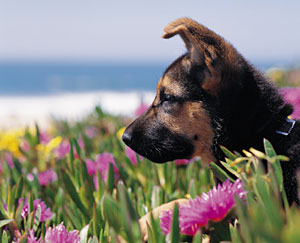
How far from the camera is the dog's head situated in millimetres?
2105

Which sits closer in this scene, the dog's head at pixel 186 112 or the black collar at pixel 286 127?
the black collar at pixel 286 127

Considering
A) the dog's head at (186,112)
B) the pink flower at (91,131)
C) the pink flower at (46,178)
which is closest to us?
the dog's head at (186,112)

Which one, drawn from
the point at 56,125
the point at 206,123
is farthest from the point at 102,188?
the point at 56,125

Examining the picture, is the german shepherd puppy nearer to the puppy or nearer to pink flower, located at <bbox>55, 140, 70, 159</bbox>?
the puppy

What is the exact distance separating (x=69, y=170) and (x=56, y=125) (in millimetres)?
3204

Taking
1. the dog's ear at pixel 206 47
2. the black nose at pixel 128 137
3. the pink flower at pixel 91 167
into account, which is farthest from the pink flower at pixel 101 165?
the dog's ear at pixel 206 47

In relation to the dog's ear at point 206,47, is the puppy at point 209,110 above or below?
below

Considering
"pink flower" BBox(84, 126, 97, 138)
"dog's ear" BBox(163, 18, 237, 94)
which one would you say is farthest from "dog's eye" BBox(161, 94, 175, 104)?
"pink flower" BBox(84, 126, 97, 138)

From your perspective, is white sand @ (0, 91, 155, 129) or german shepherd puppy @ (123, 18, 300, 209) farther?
white sand @ (0, 91, 155, 129)

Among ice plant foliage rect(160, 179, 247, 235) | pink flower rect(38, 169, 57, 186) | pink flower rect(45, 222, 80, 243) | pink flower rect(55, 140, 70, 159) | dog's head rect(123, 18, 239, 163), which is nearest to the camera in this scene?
ice plant foliage rect(160, 179, 247, 235)

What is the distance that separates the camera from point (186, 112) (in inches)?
86.7

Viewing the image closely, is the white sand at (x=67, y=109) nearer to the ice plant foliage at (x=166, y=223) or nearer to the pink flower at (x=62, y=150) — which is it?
the pink flower at (x=62, y=150)

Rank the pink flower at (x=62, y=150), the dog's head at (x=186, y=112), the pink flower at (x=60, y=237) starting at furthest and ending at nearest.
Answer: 1. the pink flower at (x=62, y=150)
2. the dog's head at (x=186, y=112)
3. the pink flower at (x=60, y=237)

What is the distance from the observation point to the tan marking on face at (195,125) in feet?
7.06
